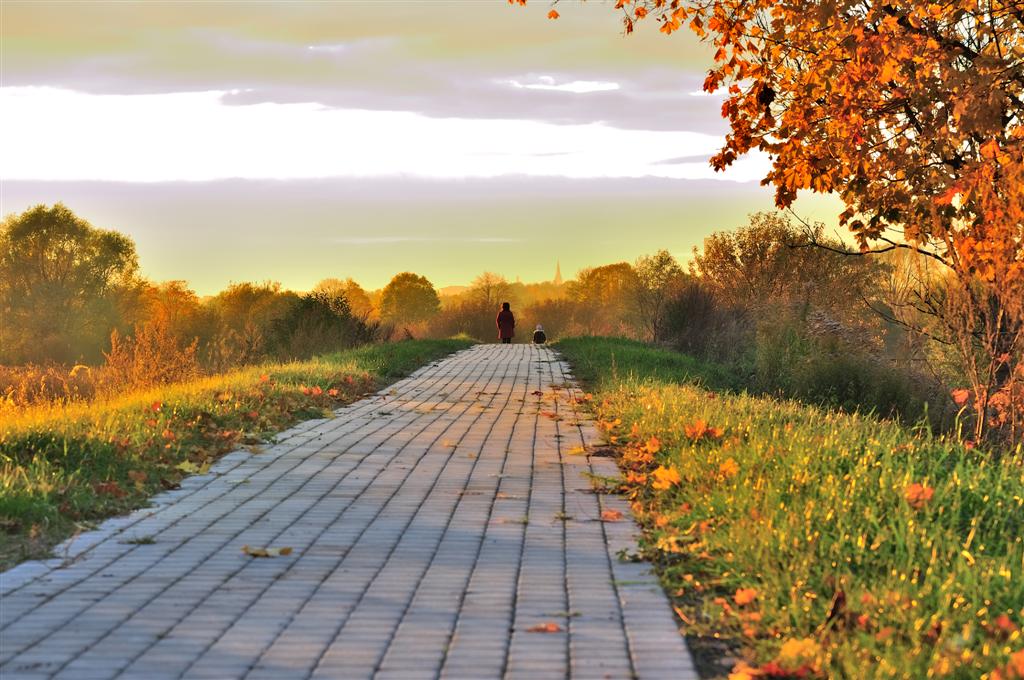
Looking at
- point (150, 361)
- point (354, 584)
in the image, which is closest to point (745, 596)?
point (354, 584)

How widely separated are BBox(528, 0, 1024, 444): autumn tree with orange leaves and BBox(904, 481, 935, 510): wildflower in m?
4.02

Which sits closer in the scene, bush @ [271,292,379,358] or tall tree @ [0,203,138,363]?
bush @ [271,292,379,358]

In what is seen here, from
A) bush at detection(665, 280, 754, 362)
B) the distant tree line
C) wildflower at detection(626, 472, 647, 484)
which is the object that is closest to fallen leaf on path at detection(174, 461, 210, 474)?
wildflower at detection(626, 472, 647, 484)

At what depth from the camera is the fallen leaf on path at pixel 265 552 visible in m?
5.34

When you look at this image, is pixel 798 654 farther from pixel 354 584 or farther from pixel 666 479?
pixel 666 479

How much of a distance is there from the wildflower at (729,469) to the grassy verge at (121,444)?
12.9ft

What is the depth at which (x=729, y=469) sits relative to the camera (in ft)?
21.4

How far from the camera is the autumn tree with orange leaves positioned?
8.97 m

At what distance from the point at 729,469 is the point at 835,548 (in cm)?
176

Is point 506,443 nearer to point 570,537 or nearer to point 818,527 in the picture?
point 570,537

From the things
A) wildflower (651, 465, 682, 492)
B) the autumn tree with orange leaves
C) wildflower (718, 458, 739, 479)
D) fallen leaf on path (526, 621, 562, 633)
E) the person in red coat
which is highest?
the autumn tree with orange leaves

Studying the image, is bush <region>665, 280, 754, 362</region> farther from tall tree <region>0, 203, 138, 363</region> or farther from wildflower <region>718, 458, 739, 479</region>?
tall tree <region>0, 203, 138, 363</region>

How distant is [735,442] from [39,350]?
52.9 m

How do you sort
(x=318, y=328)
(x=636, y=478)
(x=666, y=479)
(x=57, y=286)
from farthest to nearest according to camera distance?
1. (x=57, y=286)
2. (x=318, y=328)
3. (x=636, y=478)
4. (x=666, y=479)
